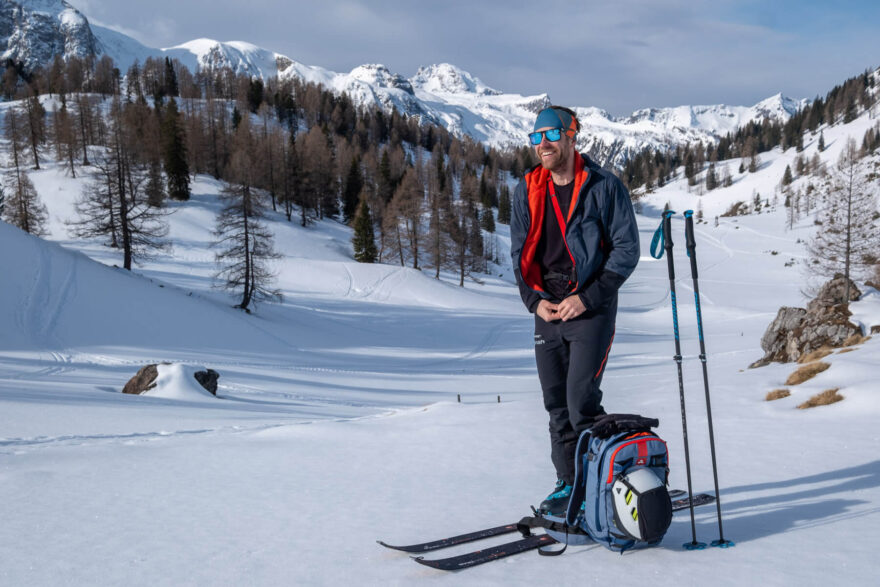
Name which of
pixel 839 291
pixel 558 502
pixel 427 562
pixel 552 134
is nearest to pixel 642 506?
pixel 558 502

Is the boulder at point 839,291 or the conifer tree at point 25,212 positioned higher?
the conifer tree at point 25,212

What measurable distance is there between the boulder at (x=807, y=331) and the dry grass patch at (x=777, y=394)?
20.5 ft

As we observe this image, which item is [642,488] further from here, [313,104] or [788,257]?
[313,104]

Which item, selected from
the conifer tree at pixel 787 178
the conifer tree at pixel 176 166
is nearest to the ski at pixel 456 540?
the conifer tree at pixel 176 166

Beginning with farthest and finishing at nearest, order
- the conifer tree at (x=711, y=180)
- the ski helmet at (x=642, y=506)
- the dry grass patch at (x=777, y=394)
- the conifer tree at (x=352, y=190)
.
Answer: the conifer tree at (x=711, y=180)
the conifer tree at (x=352, y=190)
the dry grass patch at (x=777, y=394)
the ski helmet at (x=642, y=506)

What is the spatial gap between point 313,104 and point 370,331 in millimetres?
97948

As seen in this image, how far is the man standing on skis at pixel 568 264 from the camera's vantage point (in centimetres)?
337

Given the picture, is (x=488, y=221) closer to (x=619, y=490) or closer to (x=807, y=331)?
(x=807, y=331)

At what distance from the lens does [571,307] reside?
3.37 m

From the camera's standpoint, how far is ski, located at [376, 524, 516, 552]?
3285 mm

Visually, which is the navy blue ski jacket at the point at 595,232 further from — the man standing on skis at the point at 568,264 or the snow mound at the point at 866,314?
the snow mound at the point at 866,314

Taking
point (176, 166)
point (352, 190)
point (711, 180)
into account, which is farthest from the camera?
point (711, 180)

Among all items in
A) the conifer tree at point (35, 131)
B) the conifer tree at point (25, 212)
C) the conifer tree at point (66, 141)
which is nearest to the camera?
the conifer tree at point (25, 212)

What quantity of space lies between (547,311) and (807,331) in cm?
1331
